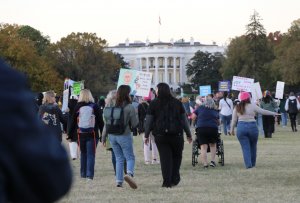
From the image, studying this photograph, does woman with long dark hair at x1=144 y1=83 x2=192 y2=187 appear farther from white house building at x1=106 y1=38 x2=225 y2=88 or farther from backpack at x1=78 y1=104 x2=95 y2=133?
white house building at x1=106 y1=38 x2=225 y2=88

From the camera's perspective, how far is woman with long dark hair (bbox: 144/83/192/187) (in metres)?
12.9

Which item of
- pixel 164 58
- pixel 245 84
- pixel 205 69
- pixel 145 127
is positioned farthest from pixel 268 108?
pixel 164 58

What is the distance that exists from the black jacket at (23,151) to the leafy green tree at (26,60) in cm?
8180

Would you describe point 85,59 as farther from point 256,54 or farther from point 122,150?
point 122,150

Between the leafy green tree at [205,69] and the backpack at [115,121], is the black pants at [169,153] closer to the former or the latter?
the backpack at [115,121]

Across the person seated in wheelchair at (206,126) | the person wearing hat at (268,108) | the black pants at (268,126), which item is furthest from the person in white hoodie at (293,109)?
the person seated in wheelchair at (206,126)

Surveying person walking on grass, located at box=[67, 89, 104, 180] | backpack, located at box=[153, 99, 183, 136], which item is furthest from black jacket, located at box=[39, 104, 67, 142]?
backpack, located at box=[153, 99, 183, 136]

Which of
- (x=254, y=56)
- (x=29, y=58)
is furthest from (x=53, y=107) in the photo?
(x=254, y=56)

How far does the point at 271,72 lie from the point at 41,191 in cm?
9409

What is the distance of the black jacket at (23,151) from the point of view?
6.65 ft

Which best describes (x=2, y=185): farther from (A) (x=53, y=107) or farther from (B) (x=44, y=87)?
(B) (x=44, y=87)

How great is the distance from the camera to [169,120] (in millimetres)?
12875

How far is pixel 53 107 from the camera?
15.2 metres

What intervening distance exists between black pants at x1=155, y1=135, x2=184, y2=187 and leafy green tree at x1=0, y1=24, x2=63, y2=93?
233 ft
